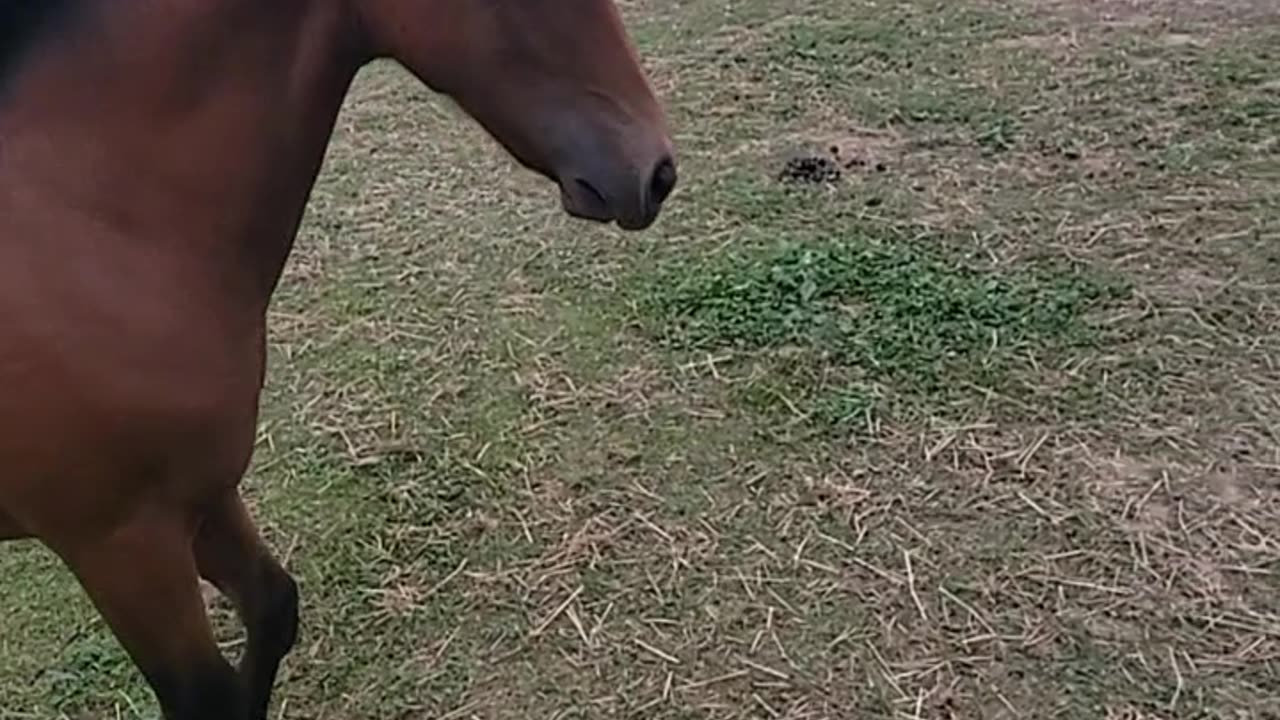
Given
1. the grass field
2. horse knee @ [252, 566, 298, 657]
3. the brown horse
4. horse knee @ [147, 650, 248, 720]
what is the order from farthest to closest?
the grass field → horse knee @ [252, 566, 298, 657] → horse knee @ [147, 650, 248, 720] → the brown horse

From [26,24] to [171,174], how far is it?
0.22m

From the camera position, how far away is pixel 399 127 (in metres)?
4.23

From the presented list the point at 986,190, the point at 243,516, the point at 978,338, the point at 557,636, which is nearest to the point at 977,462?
the point at 978,338

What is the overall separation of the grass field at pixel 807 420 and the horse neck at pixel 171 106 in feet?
3.35

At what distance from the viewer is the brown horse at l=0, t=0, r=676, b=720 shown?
156 centimetres

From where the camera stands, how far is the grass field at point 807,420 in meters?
2.35

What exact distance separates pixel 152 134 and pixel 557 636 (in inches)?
45.6

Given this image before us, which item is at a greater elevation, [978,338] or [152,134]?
[152,134]

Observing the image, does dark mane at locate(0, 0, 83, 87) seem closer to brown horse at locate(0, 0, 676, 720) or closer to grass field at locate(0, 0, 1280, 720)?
brown horse at locate(0, 0, 676, 720)

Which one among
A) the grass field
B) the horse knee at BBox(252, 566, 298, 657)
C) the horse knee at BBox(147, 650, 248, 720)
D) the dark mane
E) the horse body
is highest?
the dark mane

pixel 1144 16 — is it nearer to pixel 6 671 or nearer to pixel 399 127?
pixel 399 127

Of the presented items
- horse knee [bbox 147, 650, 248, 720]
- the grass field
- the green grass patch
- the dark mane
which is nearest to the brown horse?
the dark mane

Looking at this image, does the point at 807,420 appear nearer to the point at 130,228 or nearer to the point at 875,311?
the point at 875,311

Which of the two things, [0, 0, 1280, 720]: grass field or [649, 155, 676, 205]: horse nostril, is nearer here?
[649, 155, 676, 205]: horse nostril
